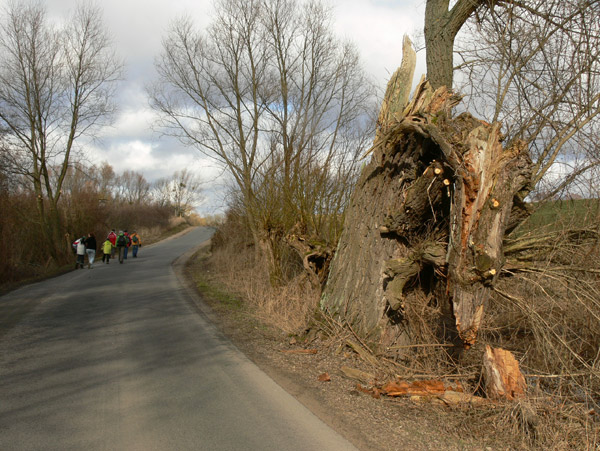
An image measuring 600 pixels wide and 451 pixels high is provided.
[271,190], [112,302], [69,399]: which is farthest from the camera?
[271,190]

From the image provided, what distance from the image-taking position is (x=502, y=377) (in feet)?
16.1

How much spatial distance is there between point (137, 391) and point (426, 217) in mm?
4537

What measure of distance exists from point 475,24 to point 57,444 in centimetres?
902

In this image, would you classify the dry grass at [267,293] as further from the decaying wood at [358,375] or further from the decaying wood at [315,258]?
the decaying wood at [358,375]

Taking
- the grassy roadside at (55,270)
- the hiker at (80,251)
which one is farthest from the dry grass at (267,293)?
the grassy roadside at (55,270)

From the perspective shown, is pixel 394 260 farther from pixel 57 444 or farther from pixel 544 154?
pixel 57 444

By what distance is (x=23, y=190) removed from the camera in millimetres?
26484

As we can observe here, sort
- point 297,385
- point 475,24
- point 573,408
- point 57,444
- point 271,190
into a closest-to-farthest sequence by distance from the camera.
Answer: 1. point 57,444
2. point 573,408
3. point 297,385
4. point 475,24
5. point 271,190

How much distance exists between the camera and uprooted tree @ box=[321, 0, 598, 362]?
17.7 feet

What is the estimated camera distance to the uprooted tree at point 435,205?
17.7ft

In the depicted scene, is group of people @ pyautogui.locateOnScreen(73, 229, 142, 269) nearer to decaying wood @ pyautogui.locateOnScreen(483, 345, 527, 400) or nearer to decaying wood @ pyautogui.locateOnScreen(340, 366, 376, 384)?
decaying wood @ pyautogui.locateOnScreen(340, 366, 376, 384)

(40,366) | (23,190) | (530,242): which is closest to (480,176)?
(530,242)

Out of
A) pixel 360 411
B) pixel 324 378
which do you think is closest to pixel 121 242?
pixel 324 378

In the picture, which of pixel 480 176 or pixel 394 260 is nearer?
pixel 480 176
